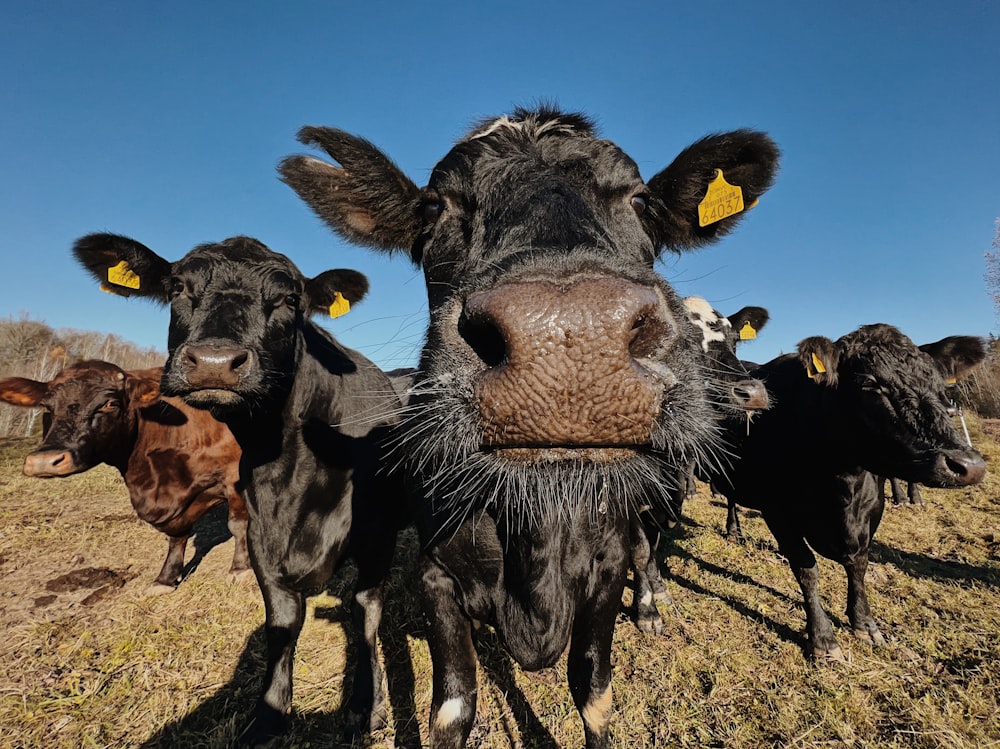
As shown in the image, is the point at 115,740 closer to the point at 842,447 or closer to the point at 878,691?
the point at 878,691

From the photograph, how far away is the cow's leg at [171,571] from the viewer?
516 cm

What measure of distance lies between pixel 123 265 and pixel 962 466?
7.16 metres

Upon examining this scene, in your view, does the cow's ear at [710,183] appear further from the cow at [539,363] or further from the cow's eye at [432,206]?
the cow's eye at [432,206]

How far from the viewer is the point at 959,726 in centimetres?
297

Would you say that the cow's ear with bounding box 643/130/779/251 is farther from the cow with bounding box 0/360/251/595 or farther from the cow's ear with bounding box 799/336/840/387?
the cow with bounding box 0/360/251/595

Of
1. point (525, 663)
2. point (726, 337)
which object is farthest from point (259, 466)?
point (726, 337)

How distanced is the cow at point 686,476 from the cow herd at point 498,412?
0.05 m

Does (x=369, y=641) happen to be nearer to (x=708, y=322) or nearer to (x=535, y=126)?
(x=535, y=126)

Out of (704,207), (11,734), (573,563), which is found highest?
(704,207)

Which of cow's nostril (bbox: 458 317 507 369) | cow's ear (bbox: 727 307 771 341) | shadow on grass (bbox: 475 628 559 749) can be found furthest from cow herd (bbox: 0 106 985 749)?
cow's ear (bbox: 727 307 771 341)

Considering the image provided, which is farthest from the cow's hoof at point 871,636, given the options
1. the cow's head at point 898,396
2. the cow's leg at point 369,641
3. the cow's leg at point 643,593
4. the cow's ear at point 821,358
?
the cow's leg at point 369,641

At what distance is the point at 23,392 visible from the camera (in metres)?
4.70

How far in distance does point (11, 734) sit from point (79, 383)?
3214 mm

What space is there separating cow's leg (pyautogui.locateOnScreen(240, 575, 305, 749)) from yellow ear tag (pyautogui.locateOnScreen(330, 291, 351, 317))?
237 centimetres
